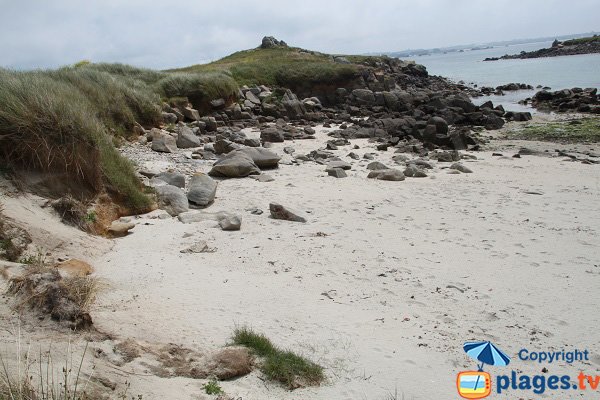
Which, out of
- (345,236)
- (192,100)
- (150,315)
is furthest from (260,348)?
(192,100)

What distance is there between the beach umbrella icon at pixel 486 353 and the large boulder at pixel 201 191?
20.3ft

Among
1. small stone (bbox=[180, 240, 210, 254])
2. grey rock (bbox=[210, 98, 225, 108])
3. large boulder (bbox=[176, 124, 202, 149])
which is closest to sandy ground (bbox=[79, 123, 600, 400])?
small stone (bbox=[180, 240, 210, 254])

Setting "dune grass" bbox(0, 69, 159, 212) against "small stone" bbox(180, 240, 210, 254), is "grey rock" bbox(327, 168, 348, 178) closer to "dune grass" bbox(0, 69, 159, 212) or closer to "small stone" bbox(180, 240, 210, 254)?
"dune grass" bbox(0, 69, 159, 212)

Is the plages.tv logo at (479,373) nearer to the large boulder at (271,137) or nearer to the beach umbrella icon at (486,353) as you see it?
the beach umbrella icon at (486,353)

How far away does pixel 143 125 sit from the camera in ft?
56.2

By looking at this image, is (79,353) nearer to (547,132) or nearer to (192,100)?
(192,100)

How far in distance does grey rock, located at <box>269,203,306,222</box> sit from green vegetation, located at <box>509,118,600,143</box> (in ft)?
49.8

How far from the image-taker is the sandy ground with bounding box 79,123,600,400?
14.8 ft

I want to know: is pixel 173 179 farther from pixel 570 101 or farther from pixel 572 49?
pixel 572 49

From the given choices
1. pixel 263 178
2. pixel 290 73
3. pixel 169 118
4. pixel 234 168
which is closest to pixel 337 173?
pixel 263 178

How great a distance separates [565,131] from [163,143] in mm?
17556

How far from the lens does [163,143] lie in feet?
46.9

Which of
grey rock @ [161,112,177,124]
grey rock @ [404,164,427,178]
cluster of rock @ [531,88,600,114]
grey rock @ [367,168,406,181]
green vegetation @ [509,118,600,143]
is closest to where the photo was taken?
grey rock @ [367,168,406,181]

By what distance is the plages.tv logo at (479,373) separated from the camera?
4.26m
